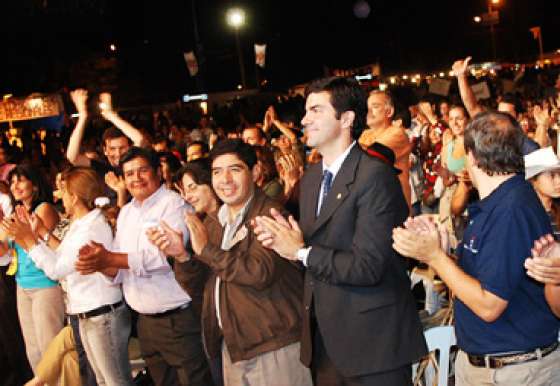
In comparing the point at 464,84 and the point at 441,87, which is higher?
the point at 441,87

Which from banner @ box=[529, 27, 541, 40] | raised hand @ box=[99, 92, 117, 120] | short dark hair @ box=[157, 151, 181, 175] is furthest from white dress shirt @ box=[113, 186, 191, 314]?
banner @ box=[529, 27, 541, 40]

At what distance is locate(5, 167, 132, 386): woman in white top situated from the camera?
5051 millimetres

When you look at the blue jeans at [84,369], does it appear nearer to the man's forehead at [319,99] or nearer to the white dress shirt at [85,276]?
the white dress shirt at [85,276]

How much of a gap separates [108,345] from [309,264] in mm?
2473

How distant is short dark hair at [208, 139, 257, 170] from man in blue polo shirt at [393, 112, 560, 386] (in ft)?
4.81

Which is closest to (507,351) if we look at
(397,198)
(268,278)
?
(397,198)

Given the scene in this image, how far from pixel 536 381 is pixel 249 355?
1.56 metres

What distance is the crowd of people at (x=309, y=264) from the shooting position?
294 cm

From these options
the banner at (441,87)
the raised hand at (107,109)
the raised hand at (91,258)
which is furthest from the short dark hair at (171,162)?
the banner at (441,87)

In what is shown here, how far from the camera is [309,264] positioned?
3170mm

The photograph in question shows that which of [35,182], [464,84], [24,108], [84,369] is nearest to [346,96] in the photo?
[84,369]

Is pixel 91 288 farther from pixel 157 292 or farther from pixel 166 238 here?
pixel 166 238

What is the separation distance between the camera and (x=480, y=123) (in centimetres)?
301

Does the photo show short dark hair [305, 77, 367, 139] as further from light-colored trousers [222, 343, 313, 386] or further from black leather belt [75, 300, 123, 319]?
black leather belt [75, 300, 123, 319]
